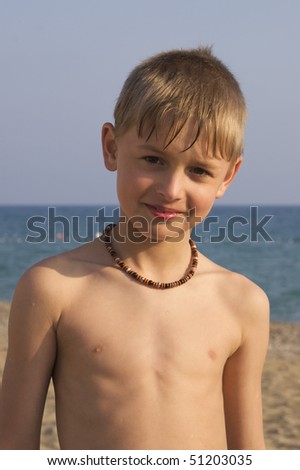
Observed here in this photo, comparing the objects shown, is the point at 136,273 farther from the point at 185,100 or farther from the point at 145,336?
the point at 185,100

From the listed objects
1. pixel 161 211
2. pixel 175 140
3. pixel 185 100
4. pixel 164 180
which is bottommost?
pixel 161 211

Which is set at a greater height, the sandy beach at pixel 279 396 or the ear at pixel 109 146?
the ear at pixel 109 146

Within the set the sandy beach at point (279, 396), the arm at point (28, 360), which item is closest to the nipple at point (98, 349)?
the arm at point (28, 360)

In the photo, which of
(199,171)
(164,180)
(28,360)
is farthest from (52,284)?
(199,171)

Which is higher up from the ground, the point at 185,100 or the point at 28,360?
the point at 185,100

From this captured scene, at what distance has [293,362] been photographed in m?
10.5

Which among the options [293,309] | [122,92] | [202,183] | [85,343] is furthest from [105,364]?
[293,309]

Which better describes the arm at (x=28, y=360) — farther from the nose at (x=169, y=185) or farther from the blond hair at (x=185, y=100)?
the blond hair at (x=185, y=100)

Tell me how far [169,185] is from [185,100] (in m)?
0.28

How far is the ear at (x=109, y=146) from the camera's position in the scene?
2.23m

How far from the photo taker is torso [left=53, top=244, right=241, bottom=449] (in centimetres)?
209

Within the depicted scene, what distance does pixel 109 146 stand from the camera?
2.25m
